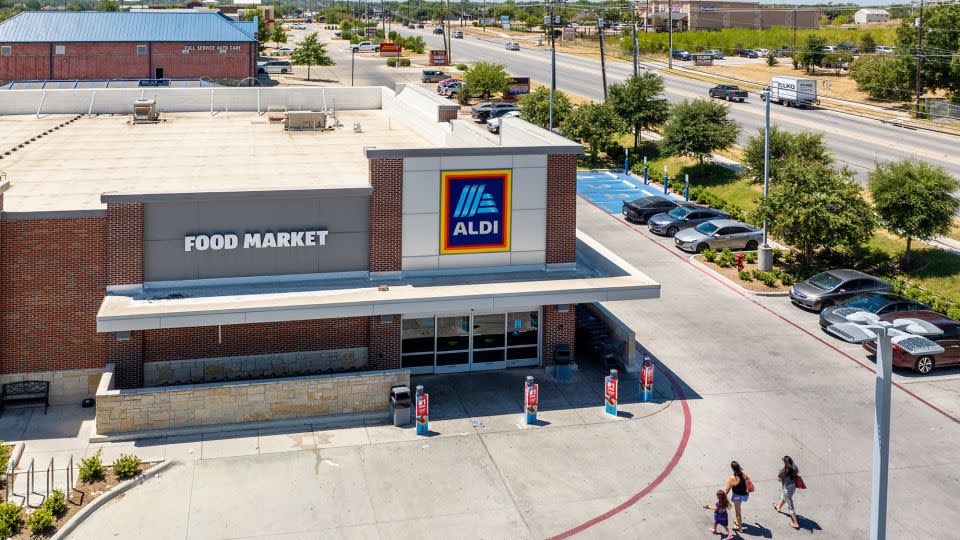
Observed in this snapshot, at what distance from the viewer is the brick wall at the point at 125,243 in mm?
25375

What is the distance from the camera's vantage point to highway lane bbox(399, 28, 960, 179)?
62812 mm

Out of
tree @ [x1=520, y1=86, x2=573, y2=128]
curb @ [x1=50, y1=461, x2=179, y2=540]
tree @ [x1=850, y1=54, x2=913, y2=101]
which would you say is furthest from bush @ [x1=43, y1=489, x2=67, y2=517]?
tree @ [x1=850, y1=54, x2=913, y2=101]

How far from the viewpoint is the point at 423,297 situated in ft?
86.0

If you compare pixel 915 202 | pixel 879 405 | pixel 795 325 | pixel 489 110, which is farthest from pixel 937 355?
pixel 489 110

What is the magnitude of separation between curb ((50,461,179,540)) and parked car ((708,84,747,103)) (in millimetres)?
72983

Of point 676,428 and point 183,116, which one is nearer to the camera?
point 676,428

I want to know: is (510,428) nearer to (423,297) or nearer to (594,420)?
(594,420)

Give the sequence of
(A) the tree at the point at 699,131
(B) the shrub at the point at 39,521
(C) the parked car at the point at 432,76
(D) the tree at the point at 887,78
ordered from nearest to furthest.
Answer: (B) the shrub at the point at 39,521, (A) the tree at the point at 699,131, (D) the tree at the point at 887,78, (C) the parked car at the point at 432,76

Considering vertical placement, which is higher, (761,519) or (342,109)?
(342,109)

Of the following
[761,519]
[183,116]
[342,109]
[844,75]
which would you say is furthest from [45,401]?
[844,75]

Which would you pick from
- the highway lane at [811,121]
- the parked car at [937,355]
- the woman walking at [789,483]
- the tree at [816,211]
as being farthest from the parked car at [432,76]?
the woman walking at [789,483]

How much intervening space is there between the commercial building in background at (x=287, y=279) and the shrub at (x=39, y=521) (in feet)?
15.1

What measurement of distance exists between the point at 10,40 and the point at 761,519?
245 feet

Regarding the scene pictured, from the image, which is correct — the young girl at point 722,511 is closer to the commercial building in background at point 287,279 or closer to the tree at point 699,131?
the commercial building in background at point 287,279
